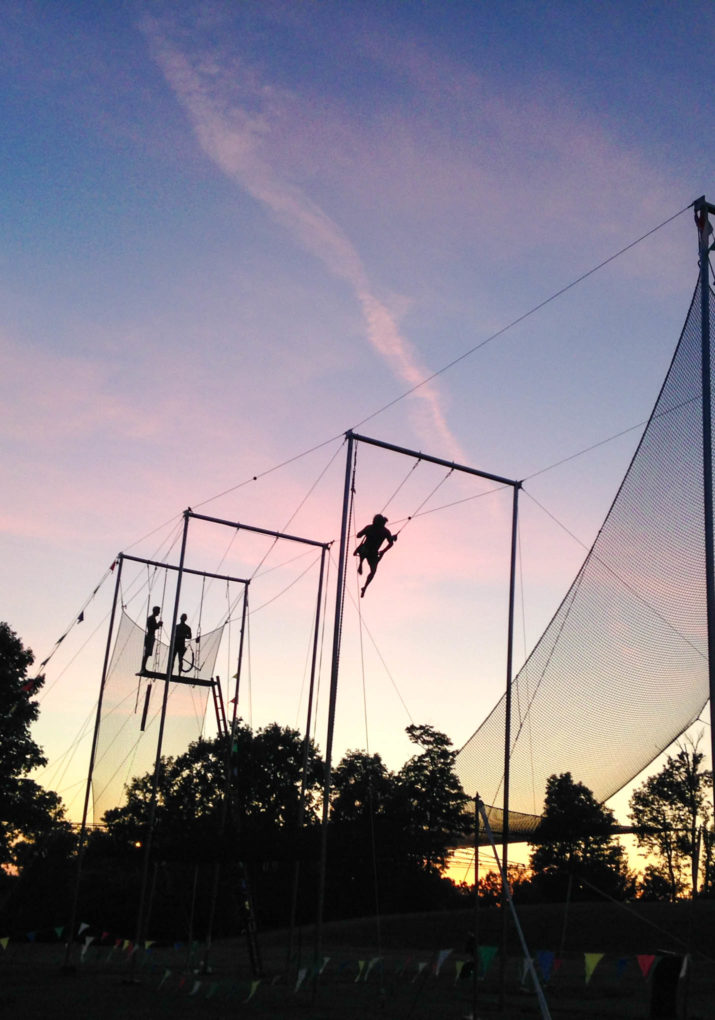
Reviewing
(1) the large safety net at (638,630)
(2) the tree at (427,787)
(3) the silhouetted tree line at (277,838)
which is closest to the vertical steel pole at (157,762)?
(3) the silhouetted tree line at (277,838)

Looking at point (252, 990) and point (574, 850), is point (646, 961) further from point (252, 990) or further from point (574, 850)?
point (574, 850)

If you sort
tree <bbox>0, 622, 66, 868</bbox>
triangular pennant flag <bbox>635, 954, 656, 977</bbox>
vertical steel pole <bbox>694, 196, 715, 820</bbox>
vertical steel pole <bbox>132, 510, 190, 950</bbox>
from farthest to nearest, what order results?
tree <bbox>0, 622, 66, 868</bbox>, vertical steel pole <bbox>132, 510, 190, 950</bbox>, triangular pennant flag <bbox>635, 954, 656, 977</bbox>, vertical steel pole <bbox>694, 196, 715, 820</bbox>

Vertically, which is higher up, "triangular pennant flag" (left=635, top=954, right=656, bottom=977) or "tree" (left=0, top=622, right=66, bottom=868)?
"tree" (left=0, top=622, right=66, bottom=868)

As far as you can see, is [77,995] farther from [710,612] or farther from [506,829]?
[710,612]

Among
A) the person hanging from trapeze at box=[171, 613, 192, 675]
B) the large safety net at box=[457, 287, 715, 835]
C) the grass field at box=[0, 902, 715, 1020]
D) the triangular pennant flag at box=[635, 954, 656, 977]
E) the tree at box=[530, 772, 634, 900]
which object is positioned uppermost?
the person hanging from trapeze at box=[171, 613, 192, 675]

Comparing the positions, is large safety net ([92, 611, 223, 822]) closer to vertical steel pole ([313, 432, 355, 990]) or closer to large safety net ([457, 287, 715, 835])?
vertical steel pole ([313, 432, 355, 990])

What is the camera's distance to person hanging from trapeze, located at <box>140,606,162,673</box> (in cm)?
1939

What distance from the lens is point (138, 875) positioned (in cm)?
3541

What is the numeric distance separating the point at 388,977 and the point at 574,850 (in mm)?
27366

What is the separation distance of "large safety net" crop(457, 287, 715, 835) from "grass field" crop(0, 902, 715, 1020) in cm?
177

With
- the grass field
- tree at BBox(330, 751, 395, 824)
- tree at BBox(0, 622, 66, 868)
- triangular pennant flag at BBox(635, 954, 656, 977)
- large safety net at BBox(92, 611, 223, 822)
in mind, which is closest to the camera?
triangular pennant flag at BBox(635, 954, 656, 977)

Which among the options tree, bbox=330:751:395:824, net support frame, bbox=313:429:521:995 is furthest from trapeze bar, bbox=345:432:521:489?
tree, bbox=330:751:395:824

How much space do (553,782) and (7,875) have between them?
28.0 meters

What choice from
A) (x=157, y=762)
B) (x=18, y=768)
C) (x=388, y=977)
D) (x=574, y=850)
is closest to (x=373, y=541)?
(x=157, y=762)
